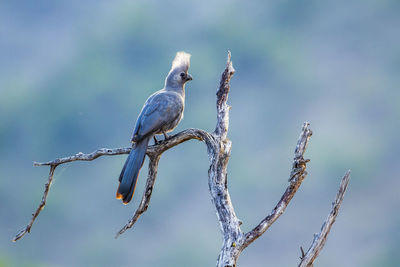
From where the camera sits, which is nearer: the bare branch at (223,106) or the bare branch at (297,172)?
the bare branch at (297,172)

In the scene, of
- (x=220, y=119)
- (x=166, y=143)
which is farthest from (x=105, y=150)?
(x=220, y=119)

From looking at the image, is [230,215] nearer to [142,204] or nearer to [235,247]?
[235,247]

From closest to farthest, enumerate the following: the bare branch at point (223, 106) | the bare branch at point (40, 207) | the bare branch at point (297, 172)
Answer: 1. the bare branch at point (297, 172)
2. the bare branch at point (40, 207)
3. the bare branch at point (223, 106)

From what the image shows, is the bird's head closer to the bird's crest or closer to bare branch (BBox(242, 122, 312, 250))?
the bird's crest

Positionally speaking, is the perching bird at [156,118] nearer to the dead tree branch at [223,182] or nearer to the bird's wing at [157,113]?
the bird's wing at [157,113]

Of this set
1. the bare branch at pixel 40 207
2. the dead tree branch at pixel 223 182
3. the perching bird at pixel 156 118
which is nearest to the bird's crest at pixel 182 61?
the perching bird at pixel 156 118

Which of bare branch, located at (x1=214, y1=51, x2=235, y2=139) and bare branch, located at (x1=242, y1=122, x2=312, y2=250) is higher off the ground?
bare branch, located at (x1=214, y1=51, x2=235, y2=139)

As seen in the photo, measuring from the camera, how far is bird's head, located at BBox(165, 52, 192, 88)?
586 centimetres

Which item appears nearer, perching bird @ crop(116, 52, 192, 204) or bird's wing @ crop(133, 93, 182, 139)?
perching bird @ crop(116, 52, 192, 204)

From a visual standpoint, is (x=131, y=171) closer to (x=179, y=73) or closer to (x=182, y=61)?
(x=179, y=73)

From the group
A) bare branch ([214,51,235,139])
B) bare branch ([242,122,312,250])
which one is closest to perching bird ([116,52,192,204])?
bare branch ([214,51,235,139])

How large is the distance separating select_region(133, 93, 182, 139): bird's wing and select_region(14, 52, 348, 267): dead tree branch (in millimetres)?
198

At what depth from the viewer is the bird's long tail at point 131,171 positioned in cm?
465

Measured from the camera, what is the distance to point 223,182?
4625mm
